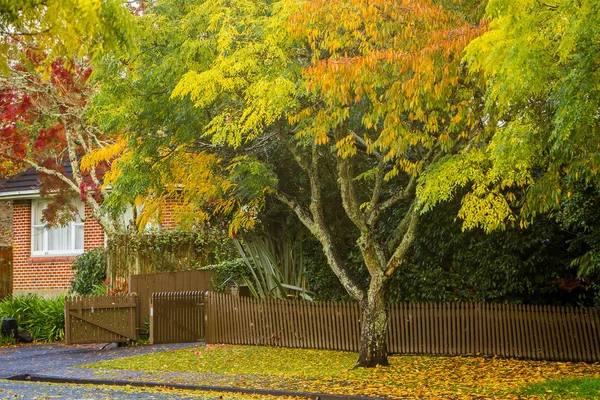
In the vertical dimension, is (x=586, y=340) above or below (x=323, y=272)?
below

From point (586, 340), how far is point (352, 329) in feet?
16.4

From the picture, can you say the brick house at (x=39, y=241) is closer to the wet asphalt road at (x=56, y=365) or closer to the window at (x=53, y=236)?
the window at (x=53, y=236)

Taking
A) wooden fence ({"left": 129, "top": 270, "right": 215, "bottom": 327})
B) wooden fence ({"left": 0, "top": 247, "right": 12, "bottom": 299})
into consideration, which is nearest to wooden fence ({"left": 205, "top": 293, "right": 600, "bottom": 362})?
wooden fence ({"left": 129, "top": 270, "right": 215, "bottom": 327})

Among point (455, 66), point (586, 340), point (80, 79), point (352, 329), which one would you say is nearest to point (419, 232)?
point (352, 329)

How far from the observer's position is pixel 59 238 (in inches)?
1189

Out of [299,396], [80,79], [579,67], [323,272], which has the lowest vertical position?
[299,396]

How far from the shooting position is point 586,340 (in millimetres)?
Result: 16609

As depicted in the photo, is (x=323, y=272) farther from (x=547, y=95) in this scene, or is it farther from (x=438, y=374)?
(x=547, y=95)

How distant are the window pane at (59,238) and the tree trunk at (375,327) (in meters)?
16.4

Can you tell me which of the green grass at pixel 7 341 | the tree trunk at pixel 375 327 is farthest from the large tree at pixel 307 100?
the green grass at pixel 7 341

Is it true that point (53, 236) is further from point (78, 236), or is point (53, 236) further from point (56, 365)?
point (56, 365)

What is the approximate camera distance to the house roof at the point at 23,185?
29169mm

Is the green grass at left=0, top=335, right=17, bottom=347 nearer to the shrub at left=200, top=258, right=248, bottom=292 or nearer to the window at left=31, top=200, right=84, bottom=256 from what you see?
the shrub at left=200, top=258, right=248, bottom=292

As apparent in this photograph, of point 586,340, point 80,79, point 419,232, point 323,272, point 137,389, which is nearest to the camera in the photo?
point 137,389
